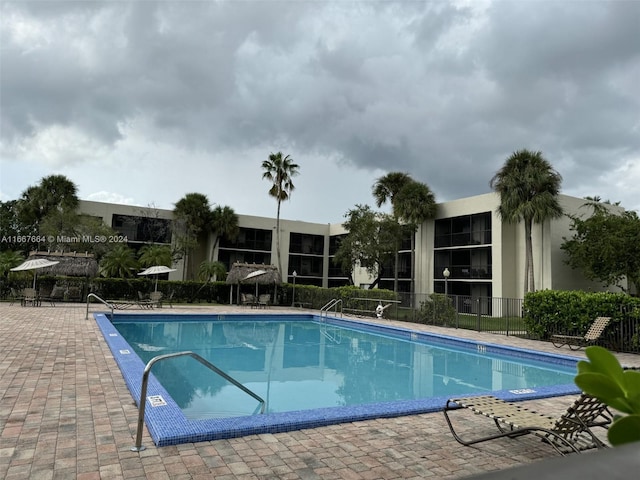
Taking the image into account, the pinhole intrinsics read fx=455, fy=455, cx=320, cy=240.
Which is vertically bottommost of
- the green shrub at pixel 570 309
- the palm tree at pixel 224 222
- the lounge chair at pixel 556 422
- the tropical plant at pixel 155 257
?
the lounge chair at pixel 556 422

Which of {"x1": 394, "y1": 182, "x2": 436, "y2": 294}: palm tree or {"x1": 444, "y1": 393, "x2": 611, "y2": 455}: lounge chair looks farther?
{"x1": 394, "y1": 182, "x2": 436, "y2": 294}: palm tree

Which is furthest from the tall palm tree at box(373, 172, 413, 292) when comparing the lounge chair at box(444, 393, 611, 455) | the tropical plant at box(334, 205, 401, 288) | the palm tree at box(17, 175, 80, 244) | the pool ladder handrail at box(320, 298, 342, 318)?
the lounge chair at box(444, 393, 611, 455)

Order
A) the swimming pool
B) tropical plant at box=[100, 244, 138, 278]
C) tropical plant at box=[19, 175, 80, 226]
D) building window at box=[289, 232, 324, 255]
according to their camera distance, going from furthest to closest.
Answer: building window at box=[289, 232, 324, 255] → tropical plant at box=[19, 175, 80, 226] → tropical plant at box=[100, 244, 138, 278] → the swimming pool

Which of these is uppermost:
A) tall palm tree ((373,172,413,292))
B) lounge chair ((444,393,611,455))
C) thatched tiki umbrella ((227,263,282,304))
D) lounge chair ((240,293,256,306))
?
tall palm tree ((373,172,413,292))

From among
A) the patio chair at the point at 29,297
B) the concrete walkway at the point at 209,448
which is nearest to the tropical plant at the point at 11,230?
the patio chair at the point at 29,297

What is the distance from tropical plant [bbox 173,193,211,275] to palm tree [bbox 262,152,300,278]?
19.9 feet

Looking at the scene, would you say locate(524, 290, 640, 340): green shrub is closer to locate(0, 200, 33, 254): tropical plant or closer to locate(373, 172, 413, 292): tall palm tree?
locate(373, 172, 413, 292): tall palm tree

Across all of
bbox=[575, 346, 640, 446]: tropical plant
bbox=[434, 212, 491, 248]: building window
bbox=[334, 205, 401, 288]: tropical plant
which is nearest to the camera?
bbox=[575, 346, 640, 446]: tropical plant

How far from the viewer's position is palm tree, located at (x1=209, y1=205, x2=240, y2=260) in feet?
117

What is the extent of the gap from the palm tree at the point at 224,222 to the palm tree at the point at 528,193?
2032cm

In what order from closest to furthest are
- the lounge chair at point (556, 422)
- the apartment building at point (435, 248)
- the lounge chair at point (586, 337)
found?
the lounge chair at point (556, 422)
the lounge chair at point (586, 337)
the apartment building at point (435, 248)

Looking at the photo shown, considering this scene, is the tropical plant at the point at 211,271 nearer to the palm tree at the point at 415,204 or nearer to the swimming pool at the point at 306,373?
the palm tree at the point at 415,204

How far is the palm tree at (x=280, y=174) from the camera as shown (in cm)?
3269

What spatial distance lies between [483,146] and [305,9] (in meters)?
9.64
